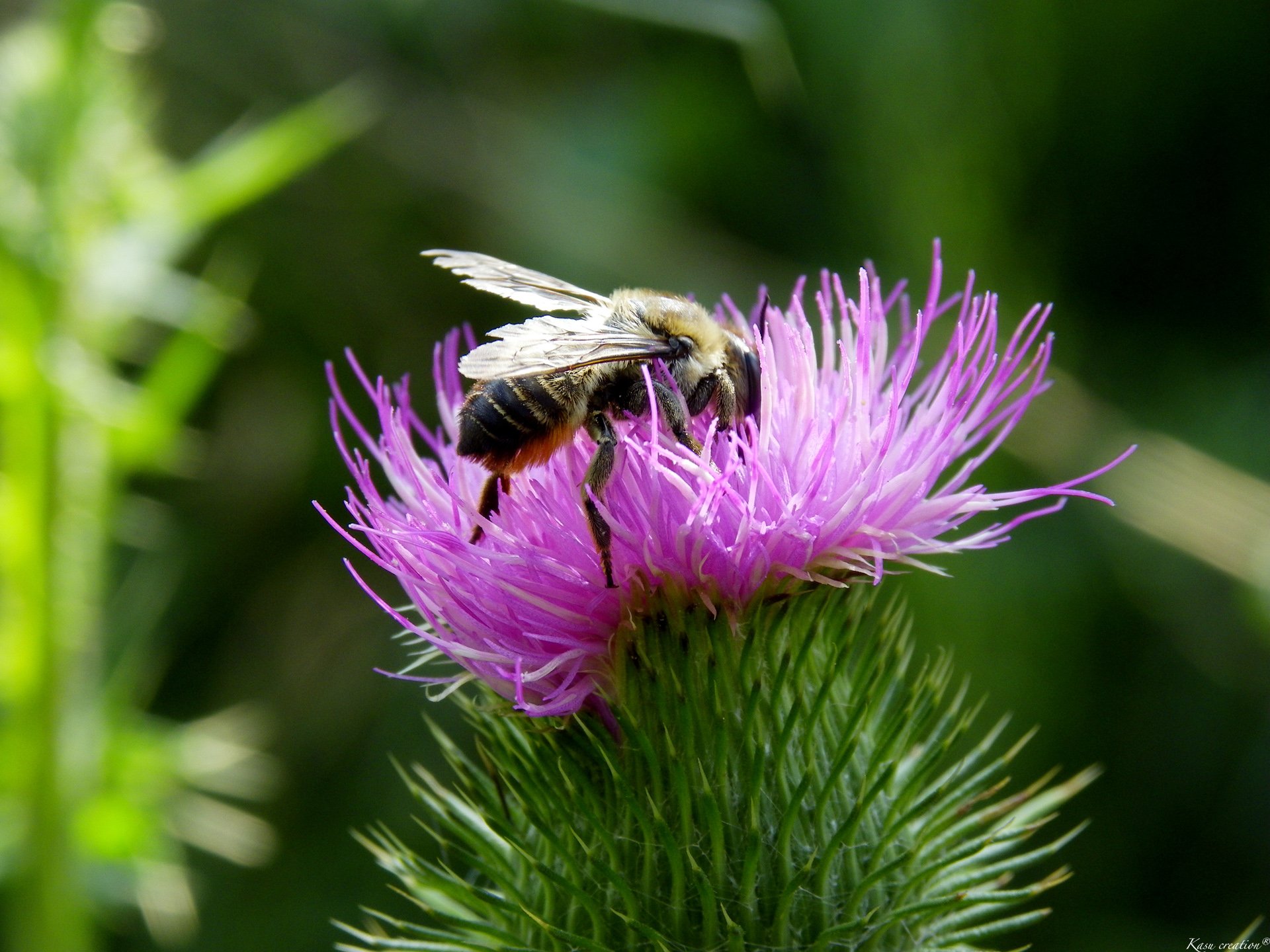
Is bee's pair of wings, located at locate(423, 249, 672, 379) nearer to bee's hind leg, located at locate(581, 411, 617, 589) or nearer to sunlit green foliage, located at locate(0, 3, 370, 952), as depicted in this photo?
bee's hind leg, located at locate(581, 411, 617, 589)

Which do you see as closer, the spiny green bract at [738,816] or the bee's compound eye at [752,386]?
the spiny green bract at [738,816]

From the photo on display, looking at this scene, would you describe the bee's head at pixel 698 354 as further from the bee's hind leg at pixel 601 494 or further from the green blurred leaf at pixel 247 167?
the green blurred leaf at pixel 247 167

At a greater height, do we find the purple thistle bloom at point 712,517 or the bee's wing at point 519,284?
the bee's wing at point 519,284

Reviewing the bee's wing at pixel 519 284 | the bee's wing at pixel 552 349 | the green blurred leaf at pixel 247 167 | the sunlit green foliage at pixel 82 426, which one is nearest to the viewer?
the bee's wing at pixel 552 349

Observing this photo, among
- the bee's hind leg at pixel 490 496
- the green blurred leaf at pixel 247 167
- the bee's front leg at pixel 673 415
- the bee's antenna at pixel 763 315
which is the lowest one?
the bee's hind leg at pixel 490 496

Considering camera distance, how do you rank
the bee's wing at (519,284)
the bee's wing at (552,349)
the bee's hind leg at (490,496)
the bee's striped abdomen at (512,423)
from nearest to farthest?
the bee's wing at (552,349) < the bee's striped abdomen at (512,423) < the bee's hind leg at (490,496) < the bee's wing at (519,284)

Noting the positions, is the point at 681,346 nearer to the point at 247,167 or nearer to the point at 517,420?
the point at 517,420

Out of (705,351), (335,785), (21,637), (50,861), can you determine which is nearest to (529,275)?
(705,351)

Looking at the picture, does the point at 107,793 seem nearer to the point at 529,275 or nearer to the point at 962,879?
the point at 529,275

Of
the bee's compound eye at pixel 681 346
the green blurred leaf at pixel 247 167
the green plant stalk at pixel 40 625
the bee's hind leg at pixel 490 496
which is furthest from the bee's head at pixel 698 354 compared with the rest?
the green plant stalk at pixel 40 625
